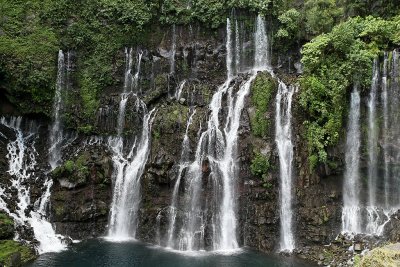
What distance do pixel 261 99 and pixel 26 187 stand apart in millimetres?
13938

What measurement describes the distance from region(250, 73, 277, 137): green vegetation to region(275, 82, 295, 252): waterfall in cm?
51

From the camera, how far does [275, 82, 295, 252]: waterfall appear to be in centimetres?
2097

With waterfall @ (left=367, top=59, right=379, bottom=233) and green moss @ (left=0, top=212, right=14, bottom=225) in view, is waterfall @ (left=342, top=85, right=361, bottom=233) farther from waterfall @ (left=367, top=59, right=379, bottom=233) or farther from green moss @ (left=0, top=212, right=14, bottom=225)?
green moss @ (left=0, top=212, right=14, bottom=225)

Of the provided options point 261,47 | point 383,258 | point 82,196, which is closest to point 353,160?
point 261,47

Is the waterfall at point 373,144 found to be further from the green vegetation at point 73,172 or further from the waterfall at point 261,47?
the green vegetation at point 73,172

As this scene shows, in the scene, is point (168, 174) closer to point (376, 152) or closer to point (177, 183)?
point (177, 183)

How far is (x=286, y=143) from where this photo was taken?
22.3 m

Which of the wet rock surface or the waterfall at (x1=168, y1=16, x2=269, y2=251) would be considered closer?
the waterfall at (x1=168, y1=16, x2=269, y2=251)

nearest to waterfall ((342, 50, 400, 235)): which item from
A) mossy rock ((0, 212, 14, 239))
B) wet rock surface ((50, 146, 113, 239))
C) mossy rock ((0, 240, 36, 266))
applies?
wet rock surface ((50, 146, 113, 239))

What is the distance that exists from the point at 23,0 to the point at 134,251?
60.3 feet

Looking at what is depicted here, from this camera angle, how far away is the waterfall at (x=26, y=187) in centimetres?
2088

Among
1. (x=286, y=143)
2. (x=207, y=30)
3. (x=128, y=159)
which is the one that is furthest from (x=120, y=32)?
(x=286, y=143)

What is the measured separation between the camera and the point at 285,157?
2202 centimetres

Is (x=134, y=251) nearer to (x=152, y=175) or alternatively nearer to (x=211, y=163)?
(x=152, y=175)
